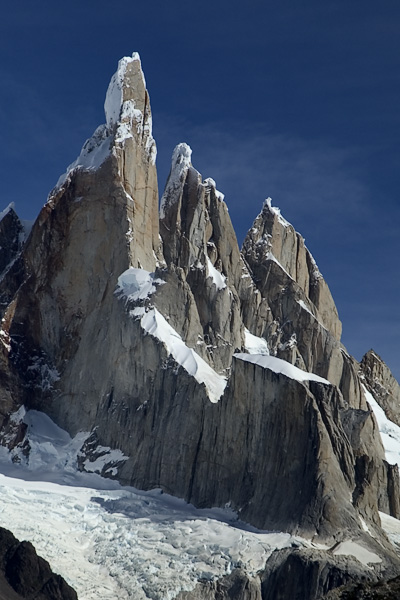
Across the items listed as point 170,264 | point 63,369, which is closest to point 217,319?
point 170,264

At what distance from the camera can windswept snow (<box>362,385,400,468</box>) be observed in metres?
139

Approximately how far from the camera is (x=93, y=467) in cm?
11881

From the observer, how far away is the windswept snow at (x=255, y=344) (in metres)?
138

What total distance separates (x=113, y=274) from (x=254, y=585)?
128 feet

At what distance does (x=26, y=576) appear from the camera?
10294 centimetres

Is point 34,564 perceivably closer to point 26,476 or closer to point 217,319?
point 26,476

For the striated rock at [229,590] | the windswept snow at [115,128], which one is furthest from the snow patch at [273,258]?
the striated rock at [229,590]

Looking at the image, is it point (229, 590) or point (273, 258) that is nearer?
point (229, 590)

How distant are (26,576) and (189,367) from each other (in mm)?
26128

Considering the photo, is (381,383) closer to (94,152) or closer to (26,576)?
(94,152)

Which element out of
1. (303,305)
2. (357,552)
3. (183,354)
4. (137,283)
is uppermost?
(303,305)

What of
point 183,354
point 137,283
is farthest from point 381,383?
point 183,354

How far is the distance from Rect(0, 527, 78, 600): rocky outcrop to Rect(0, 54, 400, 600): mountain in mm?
9761

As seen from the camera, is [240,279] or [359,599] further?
[240,279]
